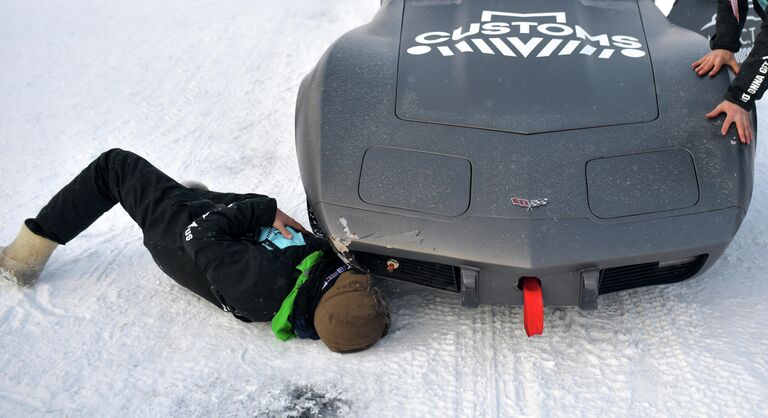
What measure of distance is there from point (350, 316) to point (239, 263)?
0.49 m

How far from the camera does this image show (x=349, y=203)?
2545mm

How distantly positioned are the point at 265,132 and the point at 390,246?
7.25 ft

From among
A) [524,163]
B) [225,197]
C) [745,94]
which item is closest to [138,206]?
[225,197]

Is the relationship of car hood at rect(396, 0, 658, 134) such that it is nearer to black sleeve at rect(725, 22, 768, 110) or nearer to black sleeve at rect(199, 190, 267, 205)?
black sleeve at rect(725, 22, 768, 110)

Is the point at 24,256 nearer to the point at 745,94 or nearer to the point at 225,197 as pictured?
the point at 225,197

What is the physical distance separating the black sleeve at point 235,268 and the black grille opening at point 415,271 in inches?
12.7

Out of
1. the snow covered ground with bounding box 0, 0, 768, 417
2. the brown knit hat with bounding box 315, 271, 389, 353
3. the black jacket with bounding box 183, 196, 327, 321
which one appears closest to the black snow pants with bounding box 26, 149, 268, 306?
the black jacket with bounding box 183, 196, 327, 321

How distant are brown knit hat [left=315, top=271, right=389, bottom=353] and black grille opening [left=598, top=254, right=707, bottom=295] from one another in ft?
2.71

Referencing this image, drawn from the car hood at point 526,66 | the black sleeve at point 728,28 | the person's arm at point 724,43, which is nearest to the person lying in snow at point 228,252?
the car hood at point 526,66

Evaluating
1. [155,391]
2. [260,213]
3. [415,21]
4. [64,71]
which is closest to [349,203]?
[260,213]

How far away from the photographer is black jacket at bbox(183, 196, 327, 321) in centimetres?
261

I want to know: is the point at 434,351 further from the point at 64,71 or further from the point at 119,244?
the point at 64,71

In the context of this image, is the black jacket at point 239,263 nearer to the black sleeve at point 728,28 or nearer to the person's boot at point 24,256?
the person's boot at point 24,256

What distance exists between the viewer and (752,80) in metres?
2.68
